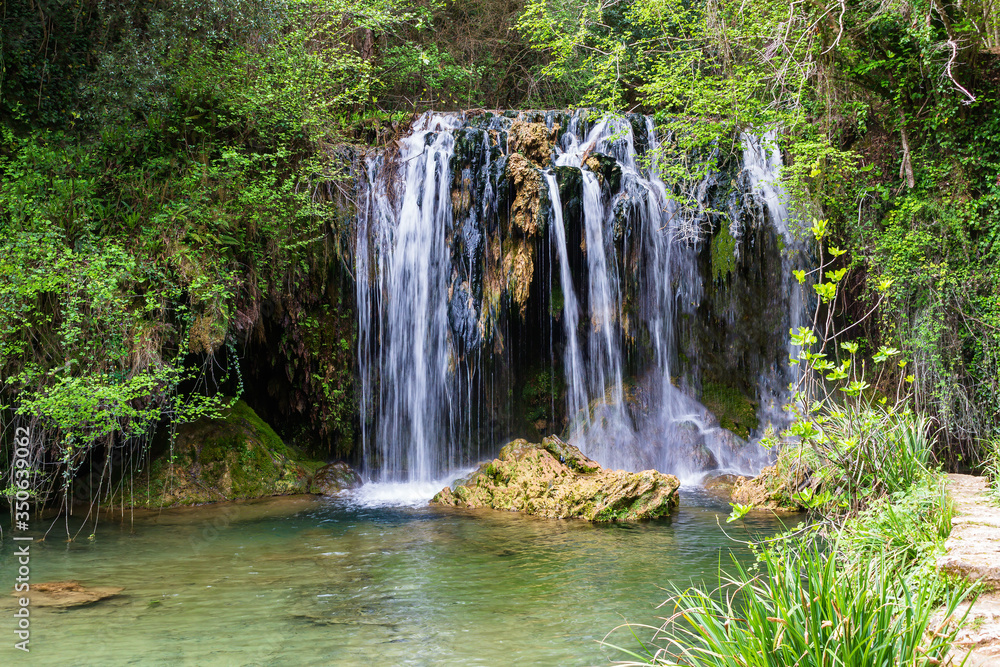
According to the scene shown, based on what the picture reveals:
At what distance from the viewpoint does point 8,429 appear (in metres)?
8.19

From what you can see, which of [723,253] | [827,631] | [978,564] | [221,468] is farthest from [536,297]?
[827,631]

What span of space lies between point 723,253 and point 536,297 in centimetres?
338

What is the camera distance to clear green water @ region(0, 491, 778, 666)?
15.0ft

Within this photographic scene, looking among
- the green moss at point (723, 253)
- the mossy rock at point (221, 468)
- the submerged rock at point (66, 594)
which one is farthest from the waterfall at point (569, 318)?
the submerged rock at point (66, 594)

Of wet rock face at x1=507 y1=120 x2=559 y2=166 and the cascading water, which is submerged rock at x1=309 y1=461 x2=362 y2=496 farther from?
wet rock face at x1=507 y1=120 x2=559 y2=166

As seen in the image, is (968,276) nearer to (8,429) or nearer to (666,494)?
(666,494)

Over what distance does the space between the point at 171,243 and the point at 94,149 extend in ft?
5.61

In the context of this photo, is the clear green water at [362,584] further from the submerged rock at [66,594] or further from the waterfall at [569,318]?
the waterfall at [569,318]

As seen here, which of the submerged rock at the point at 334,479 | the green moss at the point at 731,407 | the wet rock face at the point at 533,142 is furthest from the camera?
the green moss at the point at 731,407

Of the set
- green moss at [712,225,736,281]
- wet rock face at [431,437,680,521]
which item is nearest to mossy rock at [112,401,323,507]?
wet rock face at [431,437,680,521]

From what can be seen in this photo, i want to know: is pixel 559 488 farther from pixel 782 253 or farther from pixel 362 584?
pixel 782 253

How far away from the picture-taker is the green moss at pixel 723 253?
12.0 meters

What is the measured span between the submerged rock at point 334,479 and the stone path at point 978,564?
774 cm

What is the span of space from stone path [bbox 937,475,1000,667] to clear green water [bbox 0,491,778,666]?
2023 millimetres
